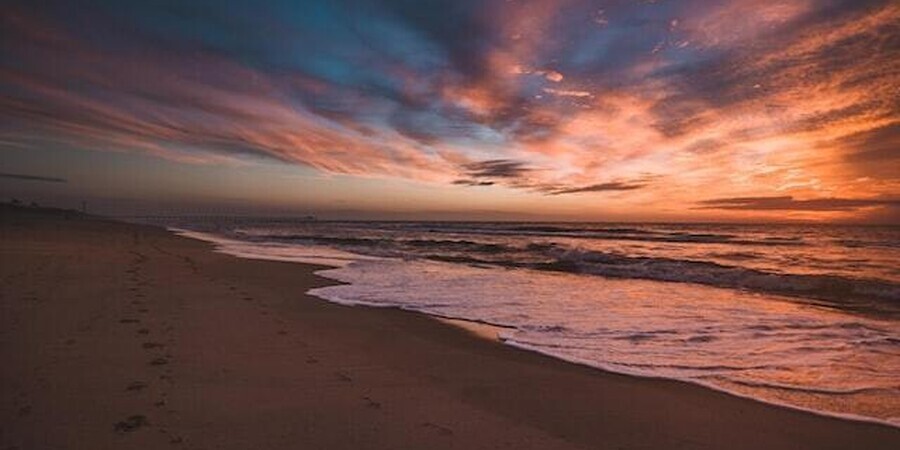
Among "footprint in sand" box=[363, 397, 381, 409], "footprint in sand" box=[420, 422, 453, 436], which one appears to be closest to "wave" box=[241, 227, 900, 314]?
"footprint in sand" box=[420, 422, 453, 436]

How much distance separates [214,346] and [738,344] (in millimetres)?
6879

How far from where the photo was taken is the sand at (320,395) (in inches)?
153

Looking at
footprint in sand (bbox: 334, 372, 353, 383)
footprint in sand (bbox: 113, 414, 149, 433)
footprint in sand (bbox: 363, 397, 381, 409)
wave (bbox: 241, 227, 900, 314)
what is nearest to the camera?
footprint in sand (bbox: 113, 414, 149, 433)

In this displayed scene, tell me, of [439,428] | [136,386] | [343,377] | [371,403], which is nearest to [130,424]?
[136,386]

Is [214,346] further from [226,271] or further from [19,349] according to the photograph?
[226,271]

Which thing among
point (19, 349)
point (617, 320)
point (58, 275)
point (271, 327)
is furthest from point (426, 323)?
point (58, 275)

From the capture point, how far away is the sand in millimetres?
3883

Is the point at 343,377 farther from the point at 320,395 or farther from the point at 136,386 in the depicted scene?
the point at 136,386

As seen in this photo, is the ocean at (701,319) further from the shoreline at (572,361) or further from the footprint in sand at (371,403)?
the footprint in sand at (371,403)

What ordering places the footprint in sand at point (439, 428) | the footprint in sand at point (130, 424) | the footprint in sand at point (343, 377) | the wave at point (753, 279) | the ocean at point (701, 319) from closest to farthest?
the footprint in sand at point (130, 424) < the footprint in sand at point (439, 428) < the footprint in sand at point (343, 377) < the ocean at point (701, 319) < the wave at point (753, 279)

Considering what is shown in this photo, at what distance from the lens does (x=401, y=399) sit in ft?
15.7

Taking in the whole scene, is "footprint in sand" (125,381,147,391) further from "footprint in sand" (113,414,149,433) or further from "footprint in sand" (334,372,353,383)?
"footprint in sand" (334,372,353,383)

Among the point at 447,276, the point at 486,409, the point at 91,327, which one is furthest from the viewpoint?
the point at 447,276

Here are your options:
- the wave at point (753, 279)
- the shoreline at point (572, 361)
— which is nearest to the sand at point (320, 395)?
the shoreline at point (572, 361)
